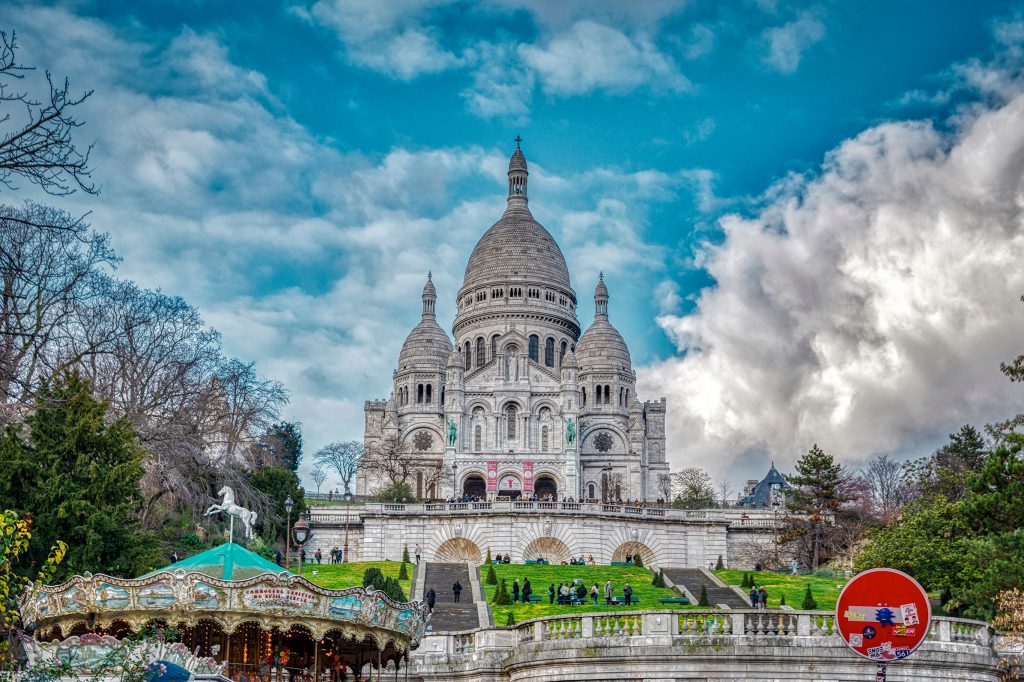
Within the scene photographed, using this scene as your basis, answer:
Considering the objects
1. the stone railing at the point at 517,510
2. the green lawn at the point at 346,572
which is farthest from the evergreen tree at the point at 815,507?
the green lawn at the point at 346,572

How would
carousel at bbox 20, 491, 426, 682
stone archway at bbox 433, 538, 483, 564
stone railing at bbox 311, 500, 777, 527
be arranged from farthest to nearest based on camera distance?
stone archway at bbox 433, 538, 483, 564 → stone railing at bbox 311, 500, 777, 527 → carousel at bbox 20, 491, 426, 682

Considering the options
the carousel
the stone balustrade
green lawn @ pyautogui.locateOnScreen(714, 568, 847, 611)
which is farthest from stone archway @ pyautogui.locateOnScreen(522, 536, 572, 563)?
the carousel

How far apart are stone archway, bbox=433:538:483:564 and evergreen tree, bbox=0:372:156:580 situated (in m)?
31.9

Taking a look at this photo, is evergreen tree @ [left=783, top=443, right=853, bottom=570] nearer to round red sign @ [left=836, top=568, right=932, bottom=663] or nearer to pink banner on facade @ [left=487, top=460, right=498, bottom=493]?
pink banner on facade @ [left=487, top=460, right=498, bottom=493]

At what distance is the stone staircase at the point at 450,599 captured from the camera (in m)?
46.1

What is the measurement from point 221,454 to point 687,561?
2679 centimetres

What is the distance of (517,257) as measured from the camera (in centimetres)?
11800

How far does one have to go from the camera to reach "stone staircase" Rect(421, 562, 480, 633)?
151 ft

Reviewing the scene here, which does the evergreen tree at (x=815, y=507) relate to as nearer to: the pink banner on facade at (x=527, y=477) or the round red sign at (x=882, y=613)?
the pink banner on facade at (x=527, y=477)

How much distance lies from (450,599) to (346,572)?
8351 mm

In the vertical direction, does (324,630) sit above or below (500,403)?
below

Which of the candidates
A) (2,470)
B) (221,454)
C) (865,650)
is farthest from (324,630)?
(221,454)

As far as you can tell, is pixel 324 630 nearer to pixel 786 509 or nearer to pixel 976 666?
pixel 976 666

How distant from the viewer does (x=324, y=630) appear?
2533 centimetres
